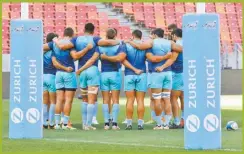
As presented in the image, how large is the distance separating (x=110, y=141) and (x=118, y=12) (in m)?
21.9

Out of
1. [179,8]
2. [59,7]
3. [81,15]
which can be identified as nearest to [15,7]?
[59,7]

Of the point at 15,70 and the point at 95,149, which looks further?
the point at 15,70

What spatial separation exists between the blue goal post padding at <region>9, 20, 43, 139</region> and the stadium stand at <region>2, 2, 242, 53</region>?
17.0 m

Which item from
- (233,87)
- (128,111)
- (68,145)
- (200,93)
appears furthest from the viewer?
(233,87)

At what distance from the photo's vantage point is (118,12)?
3547 centimetres

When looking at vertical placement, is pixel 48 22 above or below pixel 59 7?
below

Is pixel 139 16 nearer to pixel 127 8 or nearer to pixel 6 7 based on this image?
pixel 127 8

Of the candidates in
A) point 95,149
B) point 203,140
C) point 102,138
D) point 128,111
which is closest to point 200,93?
point 203,140

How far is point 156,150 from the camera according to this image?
12211 mm

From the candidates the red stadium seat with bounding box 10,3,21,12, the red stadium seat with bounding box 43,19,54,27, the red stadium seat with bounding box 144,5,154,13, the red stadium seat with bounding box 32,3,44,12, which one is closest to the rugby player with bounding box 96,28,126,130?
the red stadium seat with bounding box 43,19,54,27

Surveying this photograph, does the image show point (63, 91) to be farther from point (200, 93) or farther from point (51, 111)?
point (200, 93)

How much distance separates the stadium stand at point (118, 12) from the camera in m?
33.5

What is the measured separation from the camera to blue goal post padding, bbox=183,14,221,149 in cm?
1178

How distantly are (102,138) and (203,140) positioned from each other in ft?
9.38
